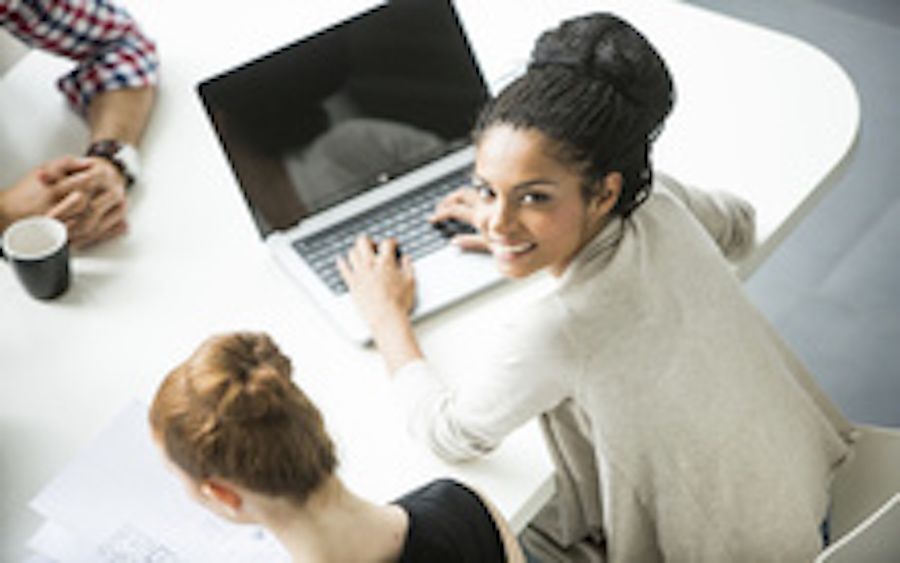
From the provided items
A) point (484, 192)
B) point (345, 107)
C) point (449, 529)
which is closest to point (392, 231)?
point (345, 107)

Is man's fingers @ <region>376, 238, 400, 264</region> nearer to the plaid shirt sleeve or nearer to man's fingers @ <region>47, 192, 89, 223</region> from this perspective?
man's fingers @ <region>47, 192, 89, 223</region>

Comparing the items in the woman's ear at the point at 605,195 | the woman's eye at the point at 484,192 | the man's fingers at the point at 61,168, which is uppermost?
the man's fingers at the point at 61,168

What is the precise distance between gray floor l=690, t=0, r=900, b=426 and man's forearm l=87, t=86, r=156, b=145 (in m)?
1.39

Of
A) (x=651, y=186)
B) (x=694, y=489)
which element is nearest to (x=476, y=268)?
(x=651, y=186)

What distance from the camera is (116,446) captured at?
1386 mm

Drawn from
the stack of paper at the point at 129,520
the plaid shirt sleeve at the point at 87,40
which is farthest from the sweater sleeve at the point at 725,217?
the plaid shirt sleeve at the point at 87,40

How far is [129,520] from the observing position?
1322 millimetres

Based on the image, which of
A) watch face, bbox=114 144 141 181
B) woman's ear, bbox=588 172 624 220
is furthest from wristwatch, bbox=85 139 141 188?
woman's ear, bbox=588 172 624 220

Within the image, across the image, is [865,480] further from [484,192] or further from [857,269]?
[857,269]

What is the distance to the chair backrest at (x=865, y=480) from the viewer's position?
5.08 ft

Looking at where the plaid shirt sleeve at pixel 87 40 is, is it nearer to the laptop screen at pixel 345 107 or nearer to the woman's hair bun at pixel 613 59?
the laptop screen at pixel 345 107

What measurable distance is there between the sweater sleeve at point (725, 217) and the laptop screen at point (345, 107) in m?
0.36

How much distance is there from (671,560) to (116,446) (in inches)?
26.5

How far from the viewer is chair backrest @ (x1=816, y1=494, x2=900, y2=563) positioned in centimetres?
121
